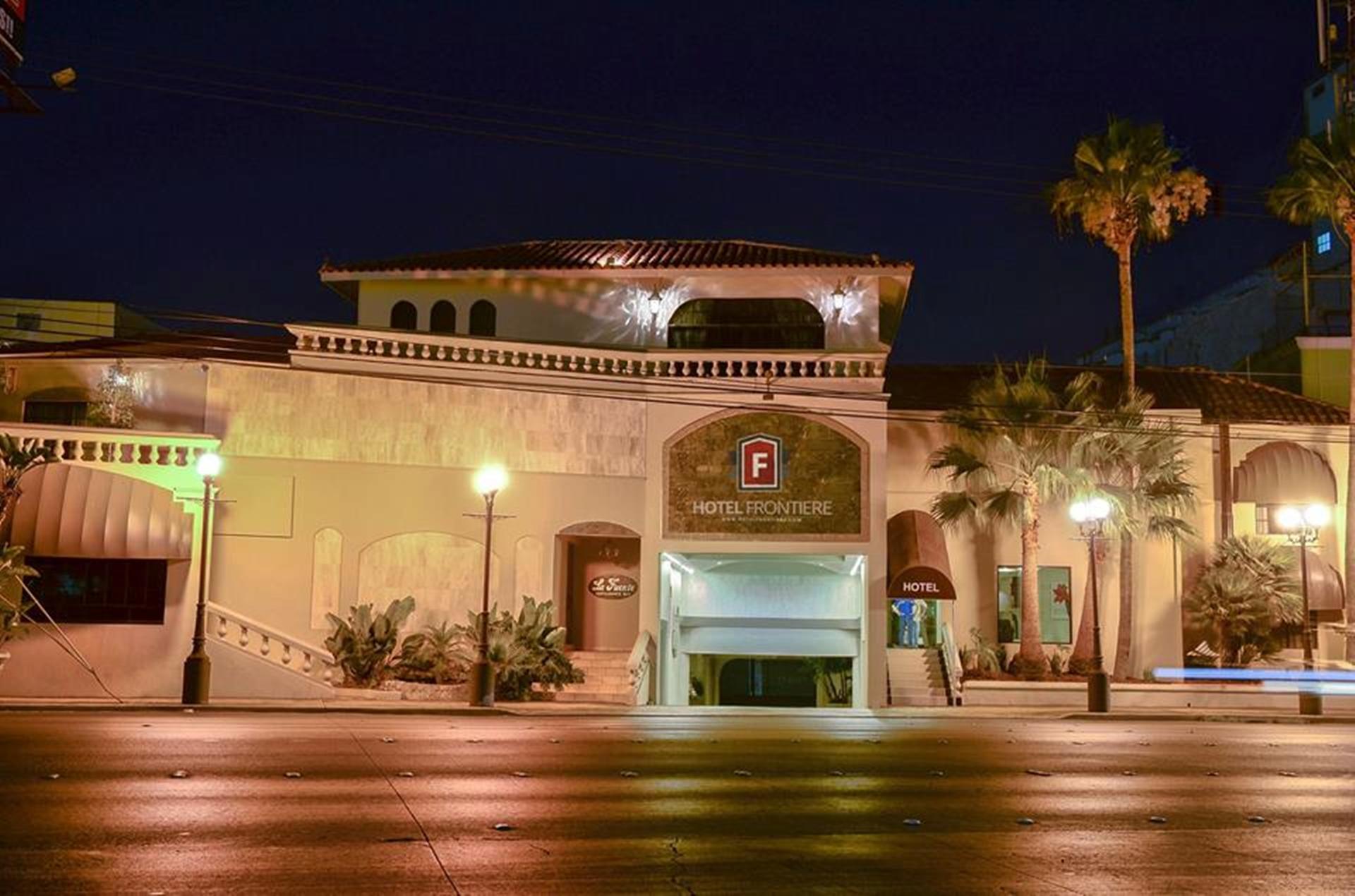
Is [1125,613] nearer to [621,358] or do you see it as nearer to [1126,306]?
[1126,306]

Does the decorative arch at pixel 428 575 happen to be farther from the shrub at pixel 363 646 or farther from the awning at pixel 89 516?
the awning at pixel 89 516

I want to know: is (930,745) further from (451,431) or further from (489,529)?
(451,431)

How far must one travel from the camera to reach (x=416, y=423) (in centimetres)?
3136

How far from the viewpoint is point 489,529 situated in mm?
28297

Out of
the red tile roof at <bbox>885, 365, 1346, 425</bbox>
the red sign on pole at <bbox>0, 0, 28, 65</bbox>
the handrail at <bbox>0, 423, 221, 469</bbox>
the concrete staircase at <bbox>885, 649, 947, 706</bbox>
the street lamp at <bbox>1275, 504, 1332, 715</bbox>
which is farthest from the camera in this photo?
the red tile roof at <bbox>885, 365, 1346, 425</bbox>

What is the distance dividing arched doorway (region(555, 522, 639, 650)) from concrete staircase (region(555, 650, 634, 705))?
81 cm

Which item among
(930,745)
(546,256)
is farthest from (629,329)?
(930,745)

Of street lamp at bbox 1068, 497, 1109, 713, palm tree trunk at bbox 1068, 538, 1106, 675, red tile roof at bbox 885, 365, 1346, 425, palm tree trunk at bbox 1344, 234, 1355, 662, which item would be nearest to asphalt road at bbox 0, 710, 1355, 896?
street lamp at bbox 1068, 497, 1109, 713

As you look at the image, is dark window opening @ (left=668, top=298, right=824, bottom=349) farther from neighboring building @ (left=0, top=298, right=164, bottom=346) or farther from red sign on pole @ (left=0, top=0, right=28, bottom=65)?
neighboring building @ (left=0, top=298, right=164, bottom=346)

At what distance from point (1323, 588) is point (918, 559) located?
1111 centimetres

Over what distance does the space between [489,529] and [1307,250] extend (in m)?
34.5

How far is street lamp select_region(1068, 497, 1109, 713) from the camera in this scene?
29.8 meters

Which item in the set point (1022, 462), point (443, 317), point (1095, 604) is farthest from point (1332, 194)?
point (443, 317)

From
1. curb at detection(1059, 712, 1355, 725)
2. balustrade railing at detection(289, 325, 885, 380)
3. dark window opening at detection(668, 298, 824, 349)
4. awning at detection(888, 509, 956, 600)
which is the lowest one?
curb at detection(1059, 712, 1355, 725)
